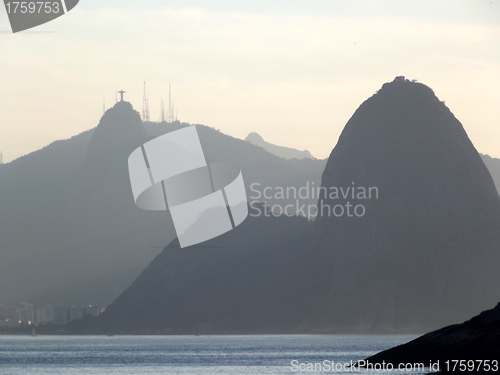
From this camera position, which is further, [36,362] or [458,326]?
[36,362]

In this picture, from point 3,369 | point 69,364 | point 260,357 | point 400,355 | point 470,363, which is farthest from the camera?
point 260,357

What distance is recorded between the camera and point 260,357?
152 m

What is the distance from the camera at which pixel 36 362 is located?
488 ft

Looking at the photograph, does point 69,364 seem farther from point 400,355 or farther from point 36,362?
point 400,355

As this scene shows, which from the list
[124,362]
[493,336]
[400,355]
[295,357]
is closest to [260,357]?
[295,357]

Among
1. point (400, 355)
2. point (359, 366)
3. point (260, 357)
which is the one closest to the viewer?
point (400, 355)

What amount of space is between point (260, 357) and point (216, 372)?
39.4 m

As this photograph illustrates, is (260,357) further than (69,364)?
Yes

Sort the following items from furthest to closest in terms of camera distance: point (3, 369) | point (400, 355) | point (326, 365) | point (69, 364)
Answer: point (69, 364) → point (3, 369) → point (326, 365) → point (400, 355)

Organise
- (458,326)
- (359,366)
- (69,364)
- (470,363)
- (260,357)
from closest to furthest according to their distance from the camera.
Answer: (470,363) → (458,326) → (359,366) → (69,364) → (260,357)

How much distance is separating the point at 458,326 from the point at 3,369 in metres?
69.4

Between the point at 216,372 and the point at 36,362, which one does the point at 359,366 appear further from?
the point at 36,362

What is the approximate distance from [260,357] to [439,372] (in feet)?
250

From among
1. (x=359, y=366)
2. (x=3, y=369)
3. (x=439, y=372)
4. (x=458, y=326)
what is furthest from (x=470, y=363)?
(x=3, y=369)
